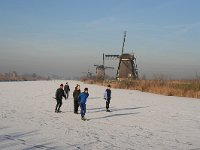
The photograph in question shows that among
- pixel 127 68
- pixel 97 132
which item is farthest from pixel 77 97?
pixel 127 68

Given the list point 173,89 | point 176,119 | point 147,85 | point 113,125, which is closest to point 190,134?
point 113,125

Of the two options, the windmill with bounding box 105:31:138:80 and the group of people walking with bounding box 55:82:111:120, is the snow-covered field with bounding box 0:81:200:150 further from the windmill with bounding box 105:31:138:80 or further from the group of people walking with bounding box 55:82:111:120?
the windmill with bounding box 105:31:138:80

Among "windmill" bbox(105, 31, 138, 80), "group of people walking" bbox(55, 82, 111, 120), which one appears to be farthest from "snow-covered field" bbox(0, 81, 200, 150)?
"windmill" bbox(105, 31, 138, 80)

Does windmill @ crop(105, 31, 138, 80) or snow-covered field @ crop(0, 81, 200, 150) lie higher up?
windmill @ crop(105, 31, 138, 80)

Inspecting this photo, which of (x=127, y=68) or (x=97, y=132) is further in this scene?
(x=127, y=68)

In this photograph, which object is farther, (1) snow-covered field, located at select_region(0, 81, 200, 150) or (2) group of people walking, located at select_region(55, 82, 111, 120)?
(2) group of people walking, located at select_region(55, 82, 111, 120)

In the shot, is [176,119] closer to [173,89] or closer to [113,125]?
[113,125]

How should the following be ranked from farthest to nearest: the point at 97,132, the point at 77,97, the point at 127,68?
the point at 127,68 → the point at 77,97 → the point at 97,132

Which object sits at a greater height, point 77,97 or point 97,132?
point 77,97

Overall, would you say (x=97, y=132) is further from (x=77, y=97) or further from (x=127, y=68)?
(x=127, y=68)

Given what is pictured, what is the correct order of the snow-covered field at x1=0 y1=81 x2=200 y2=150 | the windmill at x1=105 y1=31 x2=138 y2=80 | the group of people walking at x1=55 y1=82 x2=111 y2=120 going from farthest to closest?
the windmill at x1=105 y1=31 x2=138 y2=80 < the group of people walking at x1=55 y1=82 x2=111 y2=120 < the snow-covered field at x1=0 y1=81 x2=200 y2=150

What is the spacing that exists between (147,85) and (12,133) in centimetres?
3205

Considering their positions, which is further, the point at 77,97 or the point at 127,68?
the point at 127,68

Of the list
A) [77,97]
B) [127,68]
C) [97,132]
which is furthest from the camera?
[127,68]
